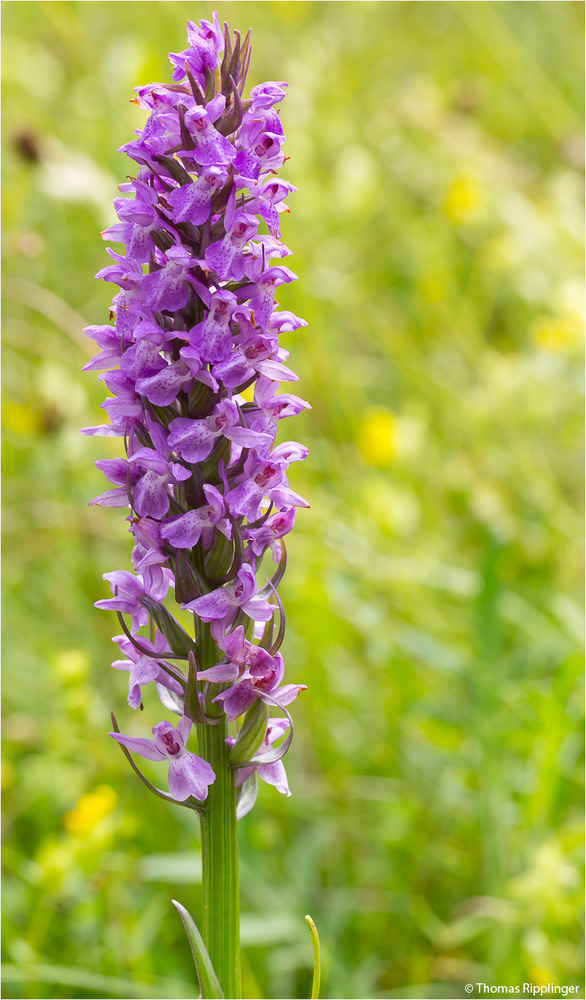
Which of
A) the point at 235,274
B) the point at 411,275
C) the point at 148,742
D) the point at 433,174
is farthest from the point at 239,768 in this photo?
the point at 411,275

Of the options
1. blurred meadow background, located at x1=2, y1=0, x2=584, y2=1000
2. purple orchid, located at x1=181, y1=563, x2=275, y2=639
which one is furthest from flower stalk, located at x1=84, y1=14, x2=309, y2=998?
blurred meadow background, located at x1=2, y1=0, x2=584, y2=1000

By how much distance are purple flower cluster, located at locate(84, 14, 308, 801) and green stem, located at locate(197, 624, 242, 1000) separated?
0.02 meters

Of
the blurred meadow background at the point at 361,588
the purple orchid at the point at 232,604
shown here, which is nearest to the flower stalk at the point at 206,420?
the purple orchid at the point at 232,604

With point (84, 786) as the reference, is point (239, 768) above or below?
above

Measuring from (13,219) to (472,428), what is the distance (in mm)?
2194

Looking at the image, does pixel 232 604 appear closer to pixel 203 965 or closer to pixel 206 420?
pixel 206 420

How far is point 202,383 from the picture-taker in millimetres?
1014

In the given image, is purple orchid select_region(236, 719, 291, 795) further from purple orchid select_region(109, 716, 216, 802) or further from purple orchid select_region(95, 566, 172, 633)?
purple orchid select_region(95, 566, 172, 633)

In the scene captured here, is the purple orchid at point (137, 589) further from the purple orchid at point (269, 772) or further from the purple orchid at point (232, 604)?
the purple orchid at point (269, 772)

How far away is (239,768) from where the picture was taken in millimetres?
1090

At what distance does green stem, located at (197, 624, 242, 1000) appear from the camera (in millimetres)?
1071

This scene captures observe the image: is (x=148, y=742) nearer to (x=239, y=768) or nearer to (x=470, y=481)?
(x=239, y=768)

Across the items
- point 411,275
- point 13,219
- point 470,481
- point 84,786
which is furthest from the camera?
point 411,275

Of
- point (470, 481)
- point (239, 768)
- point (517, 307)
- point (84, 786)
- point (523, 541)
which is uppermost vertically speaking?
point (517, 307)
